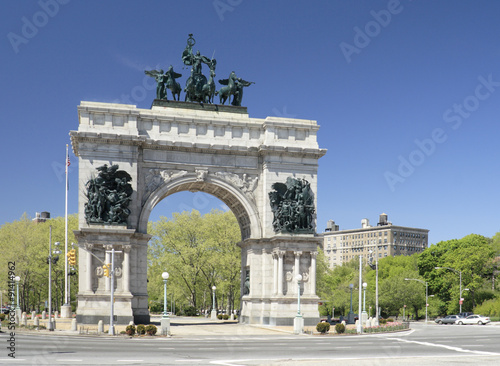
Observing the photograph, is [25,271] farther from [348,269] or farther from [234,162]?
[348,269]

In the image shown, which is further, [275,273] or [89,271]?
[275,273]

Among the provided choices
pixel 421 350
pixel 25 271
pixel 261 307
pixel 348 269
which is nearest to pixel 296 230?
pixel 261 307

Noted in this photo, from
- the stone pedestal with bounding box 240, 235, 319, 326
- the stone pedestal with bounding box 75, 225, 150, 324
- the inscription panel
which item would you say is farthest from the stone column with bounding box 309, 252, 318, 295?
the stone pedestal with bounding box 75, 225, 150, 324

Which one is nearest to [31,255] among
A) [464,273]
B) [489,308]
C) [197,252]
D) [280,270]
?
[197,252]

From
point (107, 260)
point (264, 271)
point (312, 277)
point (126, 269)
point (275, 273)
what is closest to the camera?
point (107, 260)

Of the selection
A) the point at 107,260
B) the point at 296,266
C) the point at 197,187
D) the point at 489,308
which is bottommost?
the point at 489,308

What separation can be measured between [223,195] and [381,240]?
137 meters

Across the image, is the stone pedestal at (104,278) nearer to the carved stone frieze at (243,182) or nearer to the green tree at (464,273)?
the carved stone frieze at (243,182)

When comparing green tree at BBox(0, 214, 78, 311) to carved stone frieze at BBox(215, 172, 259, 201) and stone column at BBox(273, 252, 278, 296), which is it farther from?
stone column at BBox(273, 252, 278, 296)

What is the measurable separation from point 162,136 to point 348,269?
9417 cm

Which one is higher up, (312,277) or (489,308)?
(312,277)

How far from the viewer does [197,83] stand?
53.4m

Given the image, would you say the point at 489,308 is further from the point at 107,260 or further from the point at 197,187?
the point at 107,260

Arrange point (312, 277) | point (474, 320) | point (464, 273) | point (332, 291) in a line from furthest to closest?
point (332, 291) → point (464, 273) → point (474, 320) → point (312, 277)
